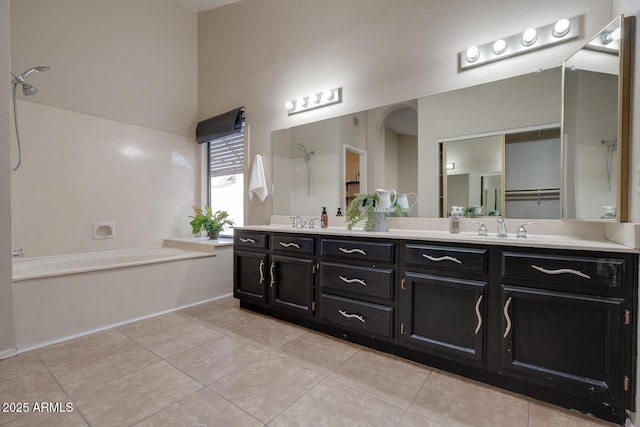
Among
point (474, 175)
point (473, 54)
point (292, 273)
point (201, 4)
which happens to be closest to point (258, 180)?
point (292, 273)

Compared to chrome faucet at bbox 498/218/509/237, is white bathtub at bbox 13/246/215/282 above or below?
below

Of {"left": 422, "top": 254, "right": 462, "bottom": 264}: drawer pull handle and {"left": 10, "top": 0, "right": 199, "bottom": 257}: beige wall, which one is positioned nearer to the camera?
{"left": 422, "top": 254, "right": 462, "bottom": 264}: drawer pull handle

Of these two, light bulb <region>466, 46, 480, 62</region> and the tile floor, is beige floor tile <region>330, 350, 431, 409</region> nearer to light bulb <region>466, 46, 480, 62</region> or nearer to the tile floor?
the tile floor

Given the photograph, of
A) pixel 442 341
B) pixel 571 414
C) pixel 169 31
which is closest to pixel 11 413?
pixel 442 341

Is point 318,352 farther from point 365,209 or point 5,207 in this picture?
point 5,207

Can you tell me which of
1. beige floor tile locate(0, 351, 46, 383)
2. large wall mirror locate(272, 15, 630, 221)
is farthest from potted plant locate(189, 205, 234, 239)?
beige floor tile locate(0, 351, 46, 383)

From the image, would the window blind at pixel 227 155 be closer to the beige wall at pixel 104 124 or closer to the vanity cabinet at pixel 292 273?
the beige wall at pixel 104 124

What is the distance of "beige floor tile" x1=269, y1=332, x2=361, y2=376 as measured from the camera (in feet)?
5.69

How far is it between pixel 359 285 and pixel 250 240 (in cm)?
114

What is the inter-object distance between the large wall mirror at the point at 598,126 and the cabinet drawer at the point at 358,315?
1.22 meters

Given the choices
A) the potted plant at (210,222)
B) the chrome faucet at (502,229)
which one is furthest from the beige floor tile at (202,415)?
the potted plant at (210,222)

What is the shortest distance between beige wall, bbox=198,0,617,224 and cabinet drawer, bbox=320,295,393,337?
2.90 feet

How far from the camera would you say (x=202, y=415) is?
1.31 metres

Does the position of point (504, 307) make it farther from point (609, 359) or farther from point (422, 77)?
point (422, 77)
